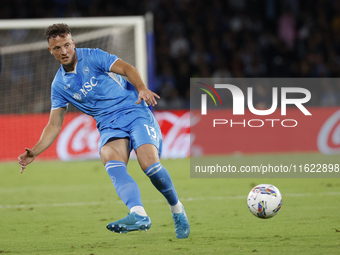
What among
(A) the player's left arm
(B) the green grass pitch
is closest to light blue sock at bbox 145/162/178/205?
(B) the green grass pitch

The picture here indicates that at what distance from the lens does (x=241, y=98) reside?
1369 centimetres

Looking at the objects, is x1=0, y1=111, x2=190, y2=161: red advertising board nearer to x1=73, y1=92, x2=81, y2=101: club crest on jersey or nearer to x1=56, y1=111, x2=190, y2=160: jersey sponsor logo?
x1=56, y1=111, x2=190, y2=160: jersey sponsor logo

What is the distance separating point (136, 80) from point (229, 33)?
12.7 m

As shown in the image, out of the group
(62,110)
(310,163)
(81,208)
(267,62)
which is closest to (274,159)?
(310,163)

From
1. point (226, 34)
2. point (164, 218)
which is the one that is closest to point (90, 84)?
point (164, 218)

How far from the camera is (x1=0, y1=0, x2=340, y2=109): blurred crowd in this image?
15.9 meters

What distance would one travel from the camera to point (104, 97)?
5129mm

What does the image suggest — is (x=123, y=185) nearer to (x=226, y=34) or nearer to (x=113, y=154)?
(x=113, y=154)

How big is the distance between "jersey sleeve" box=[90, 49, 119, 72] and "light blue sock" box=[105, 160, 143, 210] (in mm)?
891

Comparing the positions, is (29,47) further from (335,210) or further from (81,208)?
(335,210)

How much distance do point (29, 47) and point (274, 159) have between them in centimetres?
635

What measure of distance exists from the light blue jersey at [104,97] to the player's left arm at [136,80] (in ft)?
0.31

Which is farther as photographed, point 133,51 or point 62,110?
point 133,51

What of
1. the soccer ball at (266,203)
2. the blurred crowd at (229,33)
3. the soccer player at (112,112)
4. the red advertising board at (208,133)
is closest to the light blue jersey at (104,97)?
the soccer player at (112,112)
